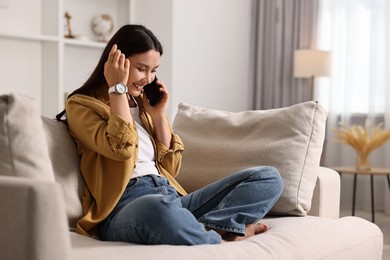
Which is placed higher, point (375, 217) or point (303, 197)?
point (303, 197)

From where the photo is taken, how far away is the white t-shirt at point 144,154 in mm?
2432

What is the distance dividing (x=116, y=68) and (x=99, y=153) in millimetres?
292

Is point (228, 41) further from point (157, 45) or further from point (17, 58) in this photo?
point (157, 45)

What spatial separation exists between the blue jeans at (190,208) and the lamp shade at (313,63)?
3432 mm

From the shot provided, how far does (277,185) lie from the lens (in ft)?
8.29

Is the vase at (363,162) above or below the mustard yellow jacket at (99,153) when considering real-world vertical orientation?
below

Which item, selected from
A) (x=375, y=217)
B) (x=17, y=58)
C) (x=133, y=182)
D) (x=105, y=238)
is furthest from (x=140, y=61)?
(x=375, y=217)

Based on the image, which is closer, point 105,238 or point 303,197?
point 105,238

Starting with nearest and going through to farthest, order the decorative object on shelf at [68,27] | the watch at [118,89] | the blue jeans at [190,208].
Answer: the blue jeans at [190,208], the watch at [118,89], the decorative object on shelf at [68,27]

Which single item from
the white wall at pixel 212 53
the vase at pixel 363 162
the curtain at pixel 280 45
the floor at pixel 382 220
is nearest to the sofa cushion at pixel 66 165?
the floor at pixel 382 220

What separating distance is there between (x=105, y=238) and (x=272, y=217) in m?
0.76

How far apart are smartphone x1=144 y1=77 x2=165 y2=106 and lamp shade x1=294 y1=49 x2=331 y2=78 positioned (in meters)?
3.38

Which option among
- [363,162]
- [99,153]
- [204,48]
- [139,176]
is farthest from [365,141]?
[99,153]

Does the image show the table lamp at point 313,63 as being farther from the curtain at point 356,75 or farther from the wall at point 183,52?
the wall at point 183,52
